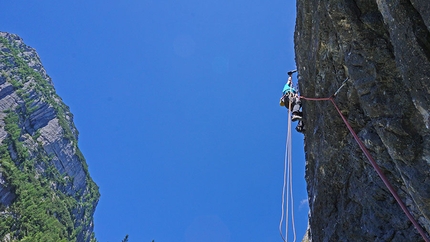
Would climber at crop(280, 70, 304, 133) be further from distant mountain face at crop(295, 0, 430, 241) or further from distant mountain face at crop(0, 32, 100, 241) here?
distant mountain face at crop(0, 32, 100, 241)

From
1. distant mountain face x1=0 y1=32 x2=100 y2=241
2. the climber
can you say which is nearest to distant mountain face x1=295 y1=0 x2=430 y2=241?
the climber

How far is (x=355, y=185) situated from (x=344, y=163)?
1.87 ft

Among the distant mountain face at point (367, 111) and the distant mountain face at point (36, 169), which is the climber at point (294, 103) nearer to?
the distant mountain face at point (367, 111)

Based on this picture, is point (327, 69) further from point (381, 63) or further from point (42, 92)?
point (42, 92)

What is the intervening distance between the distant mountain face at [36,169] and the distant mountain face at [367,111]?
37.6 metres

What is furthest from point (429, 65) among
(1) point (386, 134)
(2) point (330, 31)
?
(2) point (330, 31)

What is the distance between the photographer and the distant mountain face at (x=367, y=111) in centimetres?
305

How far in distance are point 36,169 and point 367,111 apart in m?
62.0

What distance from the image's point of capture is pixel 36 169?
51.5m

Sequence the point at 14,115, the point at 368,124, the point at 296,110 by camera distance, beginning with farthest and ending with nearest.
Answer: the point at 14,115 < the point at 296,110 < the point at 368,124

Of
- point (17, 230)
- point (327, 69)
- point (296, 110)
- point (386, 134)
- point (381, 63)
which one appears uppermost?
point (17, 230)

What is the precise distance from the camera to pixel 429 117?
286 centimetres

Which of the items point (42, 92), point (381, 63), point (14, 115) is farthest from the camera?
point (42, 92)

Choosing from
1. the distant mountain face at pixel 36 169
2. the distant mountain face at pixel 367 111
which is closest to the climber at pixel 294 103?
the distant mountain face at pixel 367 111
